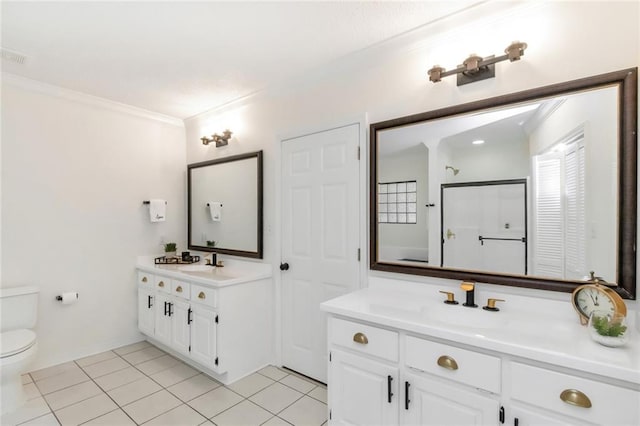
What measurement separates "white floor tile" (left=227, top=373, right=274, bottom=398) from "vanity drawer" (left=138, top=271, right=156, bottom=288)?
1368 mm

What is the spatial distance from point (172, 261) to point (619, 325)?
345 centimetres

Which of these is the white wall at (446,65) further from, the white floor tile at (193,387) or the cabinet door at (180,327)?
the white floor tile at (193,387)

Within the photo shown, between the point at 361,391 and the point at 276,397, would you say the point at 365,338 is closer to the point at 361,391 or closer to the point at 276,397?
the point at 361,391

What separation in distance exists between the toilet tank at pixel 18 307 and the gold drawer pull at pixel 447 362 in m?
3.11

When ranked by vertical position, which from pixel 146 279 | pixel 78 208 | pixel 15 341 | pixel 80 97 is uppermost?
pixel 80 97

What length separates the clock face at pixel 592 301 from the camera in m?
1.34

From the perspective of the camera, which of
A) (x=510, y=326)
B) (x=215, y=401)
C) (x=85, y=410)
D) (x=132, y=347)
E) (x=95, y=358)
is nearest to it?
(x=510, y=326)

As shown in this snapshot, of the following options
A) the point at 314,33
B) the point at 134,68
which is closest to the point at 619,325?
the point at 314,33

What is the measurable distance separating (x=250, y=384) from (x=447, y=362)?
1751 millimetres

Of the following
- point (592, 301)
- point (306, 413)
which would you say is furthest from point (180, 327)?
point (592, 301)

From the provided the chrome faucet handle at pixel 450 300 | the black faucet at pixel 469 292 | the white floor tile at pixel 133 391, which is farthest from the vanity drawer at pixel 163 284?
the black faucet at pixel 469 292

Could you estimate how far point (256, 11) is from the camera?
182cm

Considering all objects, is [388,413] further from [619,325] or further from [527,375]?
[619,325]

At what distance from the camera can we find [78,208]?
3.03 metres
